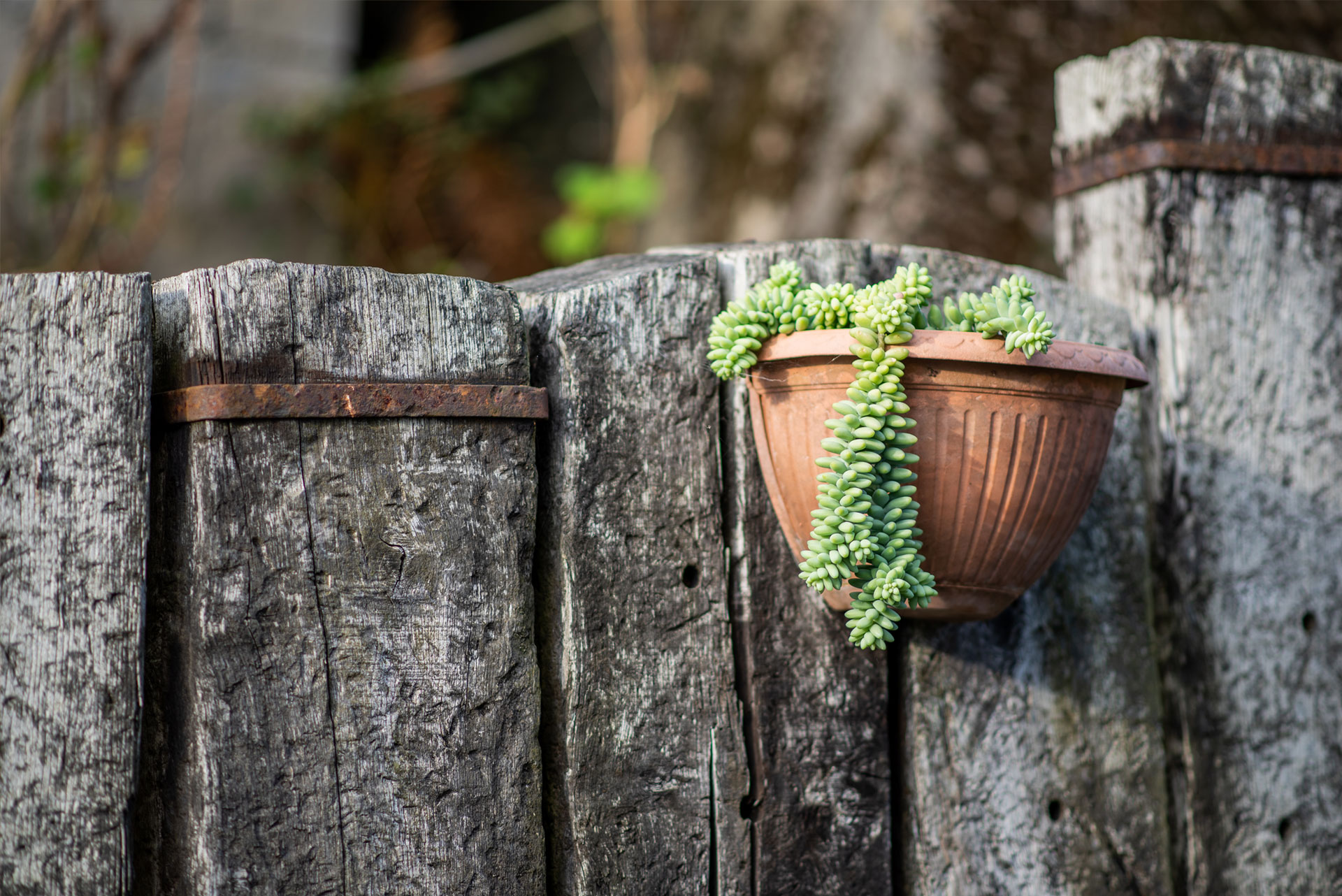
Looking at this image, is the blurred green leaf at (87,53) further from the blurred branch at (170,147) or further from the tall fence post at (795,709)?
the tall fence post at (795,709)

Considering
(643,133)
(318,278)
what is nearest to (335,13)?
(643,133)

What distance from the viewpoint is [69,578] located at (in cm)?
127

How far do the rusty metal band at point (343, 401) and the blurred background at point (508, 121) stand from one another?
2.09 m

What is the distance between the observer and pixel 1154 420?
1.86m

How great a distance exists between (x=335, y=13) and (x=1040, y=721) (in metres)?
3.94

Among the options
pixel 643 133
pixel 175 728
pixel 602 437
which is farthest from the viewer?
pixel 643 133

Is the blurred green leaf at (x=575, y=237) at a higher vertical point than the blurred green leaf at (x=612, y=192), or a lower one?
lower

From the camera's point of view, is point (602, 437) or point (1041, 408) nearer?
point (1041, 408)

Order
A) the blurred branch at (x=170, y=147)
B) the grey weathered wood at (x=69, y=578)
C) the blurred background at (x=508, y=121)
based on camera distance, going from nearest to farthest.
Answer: the grey weathered wood at (x=69, y=578)
the blurred background at (x=508, y=121)
the blurred branch at (x=170, y=147)

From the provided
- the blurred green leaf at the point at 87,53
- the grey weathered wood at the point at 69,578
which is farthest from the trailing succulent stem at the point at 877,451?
the blurred green leaf at the point at 87,53

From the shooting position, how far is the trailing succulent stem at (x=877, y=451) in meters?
1.29

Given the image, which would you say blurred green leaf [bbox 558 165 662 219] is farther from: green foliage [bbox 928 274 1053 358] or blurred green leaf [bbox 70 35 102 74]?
green foliage [bbox 928 274 1053 358]

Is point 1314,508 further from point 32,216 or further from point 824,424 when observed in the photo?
point 32,216

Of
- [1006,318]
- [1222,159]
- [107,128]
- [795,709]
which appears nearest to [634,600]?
[795,709]
